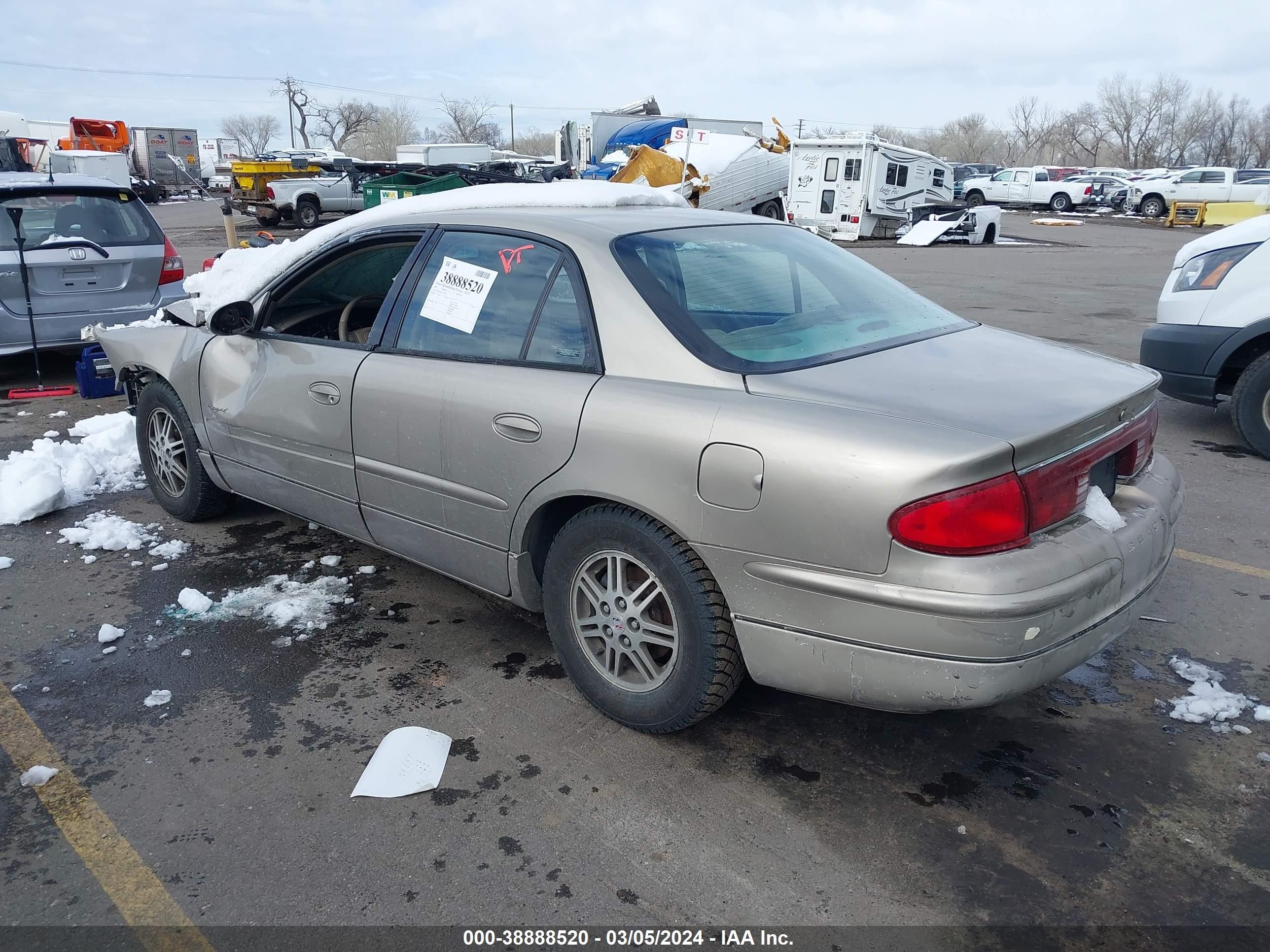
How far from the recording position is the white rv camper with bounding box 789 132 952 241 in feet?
80.0

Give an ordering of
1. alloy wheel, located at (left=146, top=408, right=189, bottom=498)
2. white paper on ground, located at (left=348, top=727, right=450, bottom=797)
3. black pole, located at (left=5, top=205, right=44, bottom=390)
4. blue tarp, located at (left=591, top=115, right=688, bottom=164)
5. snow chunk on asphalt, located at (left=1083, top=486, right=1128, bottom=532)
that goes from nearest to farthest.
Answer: snow chunk on asphalt, located at (left=1083, top=486, right=1128, bottom=532) → white paper on ground, located at (left=348, top=727, right=450, bottom=797) → alloy wheel, located at (left=146, top=408, right=189, bottom=498) → black pole, located at (left=5, top=205, right=44, bottom=390) → blue tarp, located at (left=591, top=115, right=688, bottom=164)

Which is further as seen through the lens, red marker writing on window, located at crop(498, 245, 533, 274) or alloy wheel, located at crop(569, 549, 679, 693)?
red marker writing on window, located at crop(498, 245, 533, 274)

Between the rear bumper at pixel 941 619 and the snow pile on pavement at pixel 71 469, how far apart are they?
13.4 feet

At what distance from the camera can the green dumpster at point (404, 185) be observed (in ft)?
56.9

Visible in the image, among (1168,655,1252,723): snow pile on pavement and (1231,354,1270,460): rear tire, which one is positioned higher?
(1231,354,1270,460): rear tire

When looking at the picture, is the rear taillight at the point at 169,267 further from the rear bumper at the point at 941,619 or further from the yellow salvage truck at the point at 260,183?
the yellow salvage truck at the point at 260,183

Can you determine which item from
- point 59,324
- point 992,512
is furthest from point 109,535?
point 992,512

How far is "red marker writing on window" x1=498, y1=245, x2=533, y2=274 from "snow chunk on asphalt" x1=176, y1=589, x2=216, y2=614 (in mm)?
1962

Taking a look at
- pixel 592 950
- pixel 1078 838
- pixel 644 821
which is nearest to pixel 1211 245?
pixel 1078 838

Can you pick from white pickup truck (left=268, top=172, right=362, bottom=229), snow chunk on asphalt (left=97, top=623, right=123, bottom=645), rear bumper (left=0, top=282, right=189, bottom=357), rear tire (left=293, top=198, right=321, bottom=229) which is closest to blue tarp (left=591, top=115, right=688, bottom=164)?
white pickup truck (left=268, top=172, right=362, bottom=229)

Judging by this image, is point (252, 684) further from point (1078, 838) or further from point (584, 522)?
point (1078, 838)

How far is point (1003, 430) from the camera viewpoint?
2385 mm

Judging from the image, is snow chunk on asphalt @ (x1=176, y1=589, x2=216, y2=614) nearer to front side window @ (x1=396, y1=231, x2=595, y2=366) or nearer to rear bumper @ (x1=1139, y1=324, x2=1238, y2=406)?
front side window @ (x1=396, y1=231, x2=595, y2=366)

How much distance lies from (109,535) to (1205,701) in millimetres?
4780
